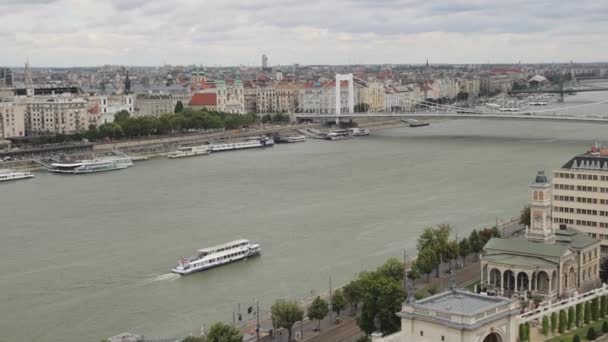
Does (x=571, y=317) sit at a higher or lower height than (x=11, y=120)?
lower

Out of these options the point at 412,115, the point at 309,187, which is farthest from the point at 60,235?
the point at 412,115

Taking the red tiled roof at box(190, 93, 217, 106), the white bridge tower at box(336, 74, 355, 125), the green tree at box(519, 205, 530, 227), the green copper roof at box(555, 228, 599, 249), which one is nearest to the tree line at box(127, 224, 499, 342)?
the green copper roof at box(555, 228, 599, 249)

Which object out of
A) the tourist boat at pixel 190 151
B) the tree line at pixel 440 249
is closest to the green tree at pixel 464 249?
the tree line at pixel 440 249

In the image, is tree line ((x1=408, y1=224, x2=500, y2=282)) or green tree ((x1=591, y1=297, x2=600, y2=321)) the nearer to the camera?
green tree ((x1=591, y1=297, x2=600, y2=321))

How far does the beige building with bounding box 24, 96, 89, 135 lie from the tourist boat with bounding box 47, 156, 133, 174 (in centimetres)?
640

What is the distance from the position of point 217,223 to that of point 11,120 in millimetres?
16319

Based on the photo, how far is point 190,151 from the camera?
28297mm

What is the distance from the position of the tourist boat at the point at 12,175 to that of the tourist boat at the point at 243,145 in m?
7.15

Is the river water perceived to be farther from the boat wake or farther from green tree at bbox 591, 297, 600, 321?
green tree at bbox 591, 297, 600, 321

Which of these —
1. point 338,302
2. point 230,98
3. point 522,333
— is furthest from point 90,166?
point 522,333

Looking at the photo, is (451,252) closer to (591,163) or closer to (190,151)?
(591,163)

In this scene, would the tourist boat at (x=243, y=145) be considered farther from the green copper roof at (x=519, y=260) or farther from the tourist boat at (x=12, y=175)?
the green copper roof at (x=519, y=260)

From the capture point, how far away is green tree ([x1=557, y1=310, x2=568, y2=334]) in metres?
9.20

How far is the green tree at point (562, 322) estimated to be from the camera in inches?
362
